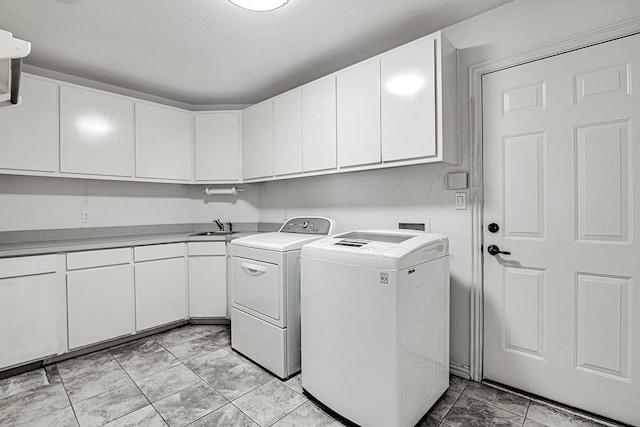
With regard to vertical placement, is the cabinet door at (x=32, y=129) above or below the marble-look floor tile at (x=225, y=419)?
above

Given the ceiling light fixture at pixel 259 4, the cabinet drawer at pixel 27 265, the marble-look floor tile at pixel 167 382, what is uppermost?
the ceiling light fixture at pixel 259 4

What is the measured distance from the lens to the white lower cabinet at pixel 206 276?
313cm

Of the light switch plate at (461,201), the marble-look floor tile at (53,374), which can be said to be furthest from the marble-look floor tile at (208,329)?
the light switch plate at (461,201)

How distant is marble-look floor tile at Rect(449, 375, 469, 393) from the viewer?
2.00 meters

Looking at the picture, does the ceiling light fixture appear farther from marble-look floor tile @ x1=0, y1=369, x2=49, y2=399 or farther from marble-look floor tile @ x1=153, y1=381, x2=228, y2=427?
marble-look floor tile @ x1=0, y1=369, x2=49, y2=399

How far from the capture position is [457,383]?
206 cm

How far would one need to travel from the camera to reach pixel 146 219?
11.0 feet

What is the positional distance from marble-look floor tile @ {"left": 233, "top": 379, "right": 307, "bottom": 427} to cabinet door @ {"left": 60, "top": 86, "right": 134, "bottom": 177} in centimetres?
231

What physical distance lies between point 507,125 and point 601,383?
1534mm

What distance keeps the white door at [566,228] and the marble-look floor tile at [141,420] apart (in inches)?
80.1

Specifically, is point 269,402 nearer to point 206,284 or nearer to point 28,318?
A: point 206,284

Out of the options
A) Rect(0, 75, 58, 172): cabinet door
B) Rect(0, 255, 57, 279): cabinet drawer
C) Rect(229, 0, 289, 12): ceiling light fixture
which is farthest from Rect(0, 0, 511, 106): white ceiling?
Rect(0, 255, 57, 279): cabinet drawer

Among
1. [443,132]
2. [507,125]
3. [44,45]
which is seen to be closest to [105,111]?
[44,45]

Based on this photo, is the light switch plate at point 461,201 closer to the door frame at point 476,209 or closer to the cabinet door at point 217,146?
the door frame at point 476,209
